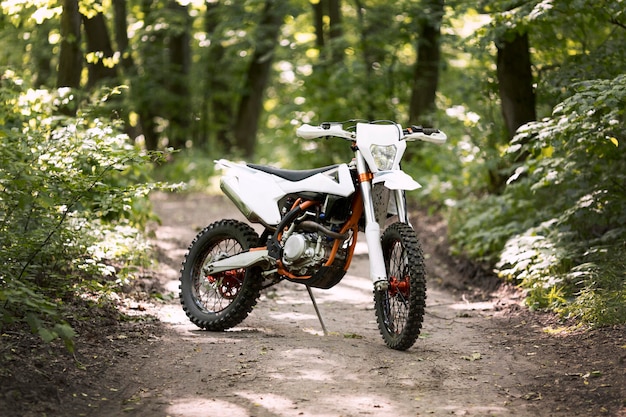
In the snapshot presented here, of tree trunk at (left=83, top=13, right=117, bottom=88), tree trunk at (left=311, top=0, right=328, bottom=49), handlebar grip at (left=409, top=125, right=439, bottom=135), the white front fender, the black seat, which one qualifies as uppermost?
tree trunk at (left=311, top=0, right=328, bottom=49)

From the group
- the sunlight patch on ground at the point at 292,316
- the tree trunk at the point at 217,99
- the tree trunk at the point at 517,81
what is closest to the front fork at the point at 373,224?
the sunlight patch on ground at the point at 292,316

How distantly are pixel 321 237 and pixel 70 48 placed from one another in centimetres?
505

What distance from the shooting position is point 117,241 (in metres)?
8.32

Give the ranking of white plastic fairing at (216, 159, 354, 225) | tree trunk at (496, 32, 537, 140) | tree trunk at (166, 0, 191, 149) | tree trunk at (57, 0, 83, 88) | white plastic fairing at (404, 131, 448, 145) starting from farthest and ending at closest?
tree trunk at (166, 0, 191, 149) → tree trunk at (496, 32, 537, 140) → tree trunk at (57, 0, 83, 88) → white plastic fairing at (404, 131, 448, 145) → white plastic fairing at (216, 159, 354, 225)

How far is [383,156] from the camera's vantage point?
6.11 m

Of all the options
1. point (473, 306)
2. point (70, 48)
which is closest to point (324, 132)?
point (473, 306)

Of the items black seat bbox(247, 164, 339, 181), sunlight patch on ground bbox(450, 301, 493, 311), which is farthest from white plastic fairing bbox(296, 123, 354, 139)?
sunlight patch on ground bbox(450, 301, 493, 311)

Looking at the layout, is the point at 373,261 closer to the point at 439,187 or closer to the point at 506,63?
the point at 506,63

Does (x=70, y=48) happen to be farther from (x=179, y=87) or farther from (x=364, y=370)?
(x=179, y=87)

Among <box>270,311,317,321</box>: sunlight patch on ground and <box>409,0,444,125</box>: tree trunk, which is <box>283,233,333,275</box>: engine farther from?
<box>409,0,444,125</box>: tree trunk

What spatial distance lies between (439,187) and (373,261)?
7.35 meters

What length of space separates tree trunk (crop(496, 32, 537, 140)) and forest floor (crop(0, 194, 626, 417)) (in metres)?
3.00

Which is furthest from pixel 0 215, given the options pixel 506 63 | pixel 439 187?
pixel 439 187

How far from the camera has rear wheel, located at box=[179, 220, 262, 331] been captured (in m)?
6.63
